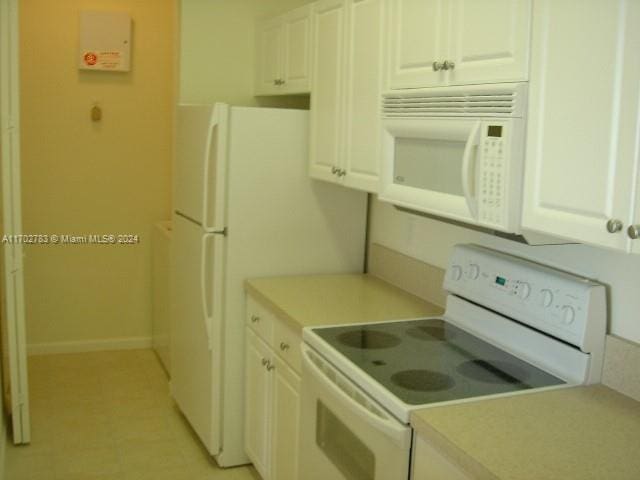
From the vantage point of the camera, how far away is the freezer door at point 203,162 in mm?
3201

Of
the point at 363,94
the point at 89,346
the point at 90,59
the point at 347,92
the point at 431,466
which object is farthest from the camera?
the point at 89,346

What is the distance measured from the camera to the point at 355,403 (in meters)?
2.11

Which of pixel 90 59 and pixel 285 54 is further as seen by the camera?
pixel 90 59

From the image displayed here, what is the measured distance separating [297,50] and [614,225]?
208 centimetres

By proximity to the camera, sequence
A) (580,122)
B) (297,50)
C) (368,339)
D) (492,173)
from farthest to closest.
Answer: (297,50) → (368,339) → (492,173) → (580,122)

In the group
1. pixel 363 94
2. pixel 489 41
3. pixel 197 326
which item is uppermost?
pixel 489 41

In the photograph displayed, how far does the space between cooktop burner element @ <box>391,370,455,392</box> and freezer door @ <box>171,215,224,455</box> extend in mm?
1345

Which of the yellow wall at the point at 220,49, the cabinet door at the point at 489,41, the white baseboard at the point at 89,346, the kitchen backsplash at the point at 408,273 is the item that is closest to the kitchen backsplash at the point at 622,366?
the cabinet door at the point at 489,41

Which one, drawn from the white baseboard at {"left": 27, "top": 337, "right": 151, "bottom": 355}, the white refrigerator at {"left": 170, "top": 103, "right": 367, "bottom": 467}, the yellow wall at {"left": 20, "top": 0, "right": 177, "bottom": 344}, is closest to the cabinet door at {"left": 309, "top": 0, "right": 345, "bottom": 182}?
the white refrigerator at {"left": 170, "top": 103, "right": 367, "bottom": 467}

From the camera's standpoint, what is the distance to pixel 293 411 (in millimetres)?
2775

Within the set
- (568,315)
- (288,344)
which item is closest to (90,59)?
(288,344)

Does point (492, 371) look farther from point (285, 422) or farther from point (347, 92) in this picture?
point (347, 92)

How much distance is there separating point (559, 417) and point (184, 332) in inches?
90.2

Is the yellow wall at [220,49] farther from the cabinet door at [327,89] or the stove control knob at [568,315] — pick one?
the stove control knob at [568,315]
